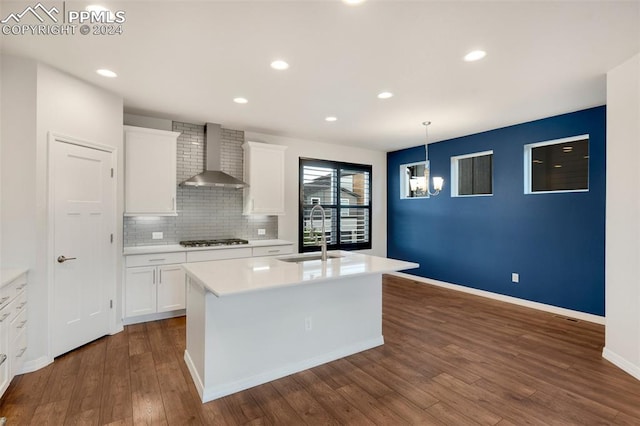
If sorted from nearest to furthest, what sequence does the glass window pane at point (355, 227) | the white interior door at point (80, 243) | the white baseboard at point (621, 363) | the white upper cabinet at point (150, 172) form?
the white baseboard at point (621, 363) < the white interior door at point (80, 243) < the white upper cabinet at point (150, 172) < the glass window pane at point (355, 227)

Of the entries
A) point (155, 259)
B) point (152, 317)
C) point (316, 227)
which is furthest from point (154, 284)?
point (316, 227)

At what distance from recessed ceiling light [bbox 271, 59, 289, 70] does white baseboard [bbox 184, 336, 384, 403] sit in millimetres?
2660

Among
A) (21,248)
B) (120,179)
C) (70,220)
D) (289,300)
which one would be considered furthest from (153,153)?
(289,300)

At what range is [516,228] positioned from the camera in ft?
15.5

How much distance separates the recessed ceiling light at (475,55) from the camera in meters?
2.55

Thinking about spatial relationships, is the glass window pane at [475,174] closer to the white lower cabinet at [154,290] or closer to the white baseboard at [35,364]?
the white lower cabinet at [154,290]

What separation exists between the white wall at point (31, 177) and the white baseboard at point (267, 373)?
1.37 m

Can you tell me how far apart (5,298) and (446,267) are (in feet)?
19.0

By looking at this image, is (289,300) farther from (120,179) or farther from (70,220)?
(120,179)

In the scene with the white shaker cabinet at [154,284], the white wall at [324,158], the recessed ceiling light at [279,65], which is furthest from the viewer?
the white wall at [324,158]

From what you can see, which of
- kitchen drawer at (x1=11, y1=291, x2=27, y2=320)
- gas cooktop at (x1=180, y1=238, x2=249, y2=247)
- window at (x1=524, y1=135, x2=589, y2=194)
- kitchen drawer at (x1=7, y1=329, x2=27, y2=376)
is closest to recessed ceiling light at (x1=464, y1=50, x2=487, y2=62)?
window at (x1=524, y1=135, x2=589, y2=194)

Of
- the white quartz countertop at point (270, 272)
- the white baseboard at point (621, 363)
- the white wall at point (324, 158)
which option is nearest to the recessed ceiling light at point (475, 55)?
the white quartz countertop at point (270, 272)

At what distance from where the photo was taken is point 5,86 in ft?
8.68

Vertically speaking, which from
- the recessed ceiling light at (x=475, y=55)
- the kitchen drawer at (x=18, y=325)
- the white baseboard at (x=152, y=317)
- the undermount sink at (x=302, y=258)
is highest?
the recessed ceiling light at (x=475, y=55)
